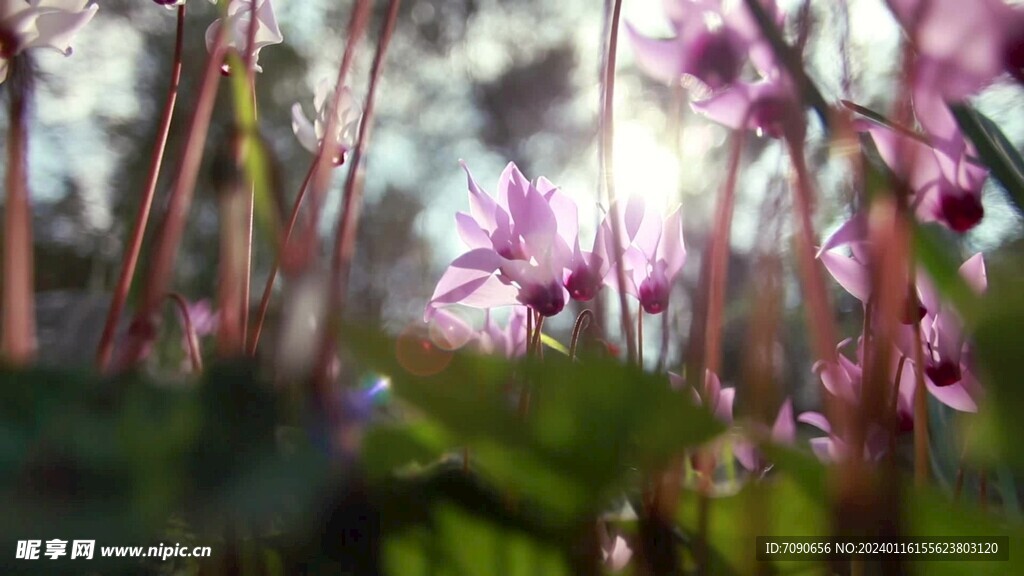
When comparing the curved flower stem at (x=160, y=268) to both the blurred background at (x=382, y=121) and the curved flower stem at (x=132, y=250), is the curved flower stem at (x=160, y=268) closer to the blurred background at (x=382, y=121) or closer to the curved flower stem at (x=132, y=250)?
the curved flower stem at (x=132, y=250)

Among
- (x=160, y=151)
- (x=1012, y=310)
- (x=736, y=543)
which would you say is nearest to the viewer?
(x=1012, y=310)

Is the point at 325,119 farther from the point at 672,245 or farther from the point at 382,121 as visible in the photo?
the point at 382,121

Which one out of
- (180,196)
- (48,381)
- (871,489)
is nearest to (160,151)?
(180,196)

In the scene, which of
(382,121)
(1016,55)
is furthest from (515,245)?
(382,121)

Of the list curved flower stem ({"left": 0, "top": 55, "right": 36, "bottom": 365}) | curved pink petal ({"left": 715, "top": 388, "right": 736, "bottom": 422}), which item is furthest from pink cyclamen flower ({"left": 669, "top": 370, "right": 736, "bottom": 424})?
curved flower stem ({"left": 0, "top": 55, "right": 36, "bottom": 365})

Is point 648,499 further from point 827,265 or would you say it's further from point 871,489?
point 827,265

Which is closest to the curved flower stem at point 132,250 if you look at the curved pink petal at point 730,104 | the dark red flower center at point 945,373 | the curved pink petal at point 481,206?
the curved pink petal at point 481,206

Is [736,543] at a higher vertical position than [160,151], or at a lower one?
lower
